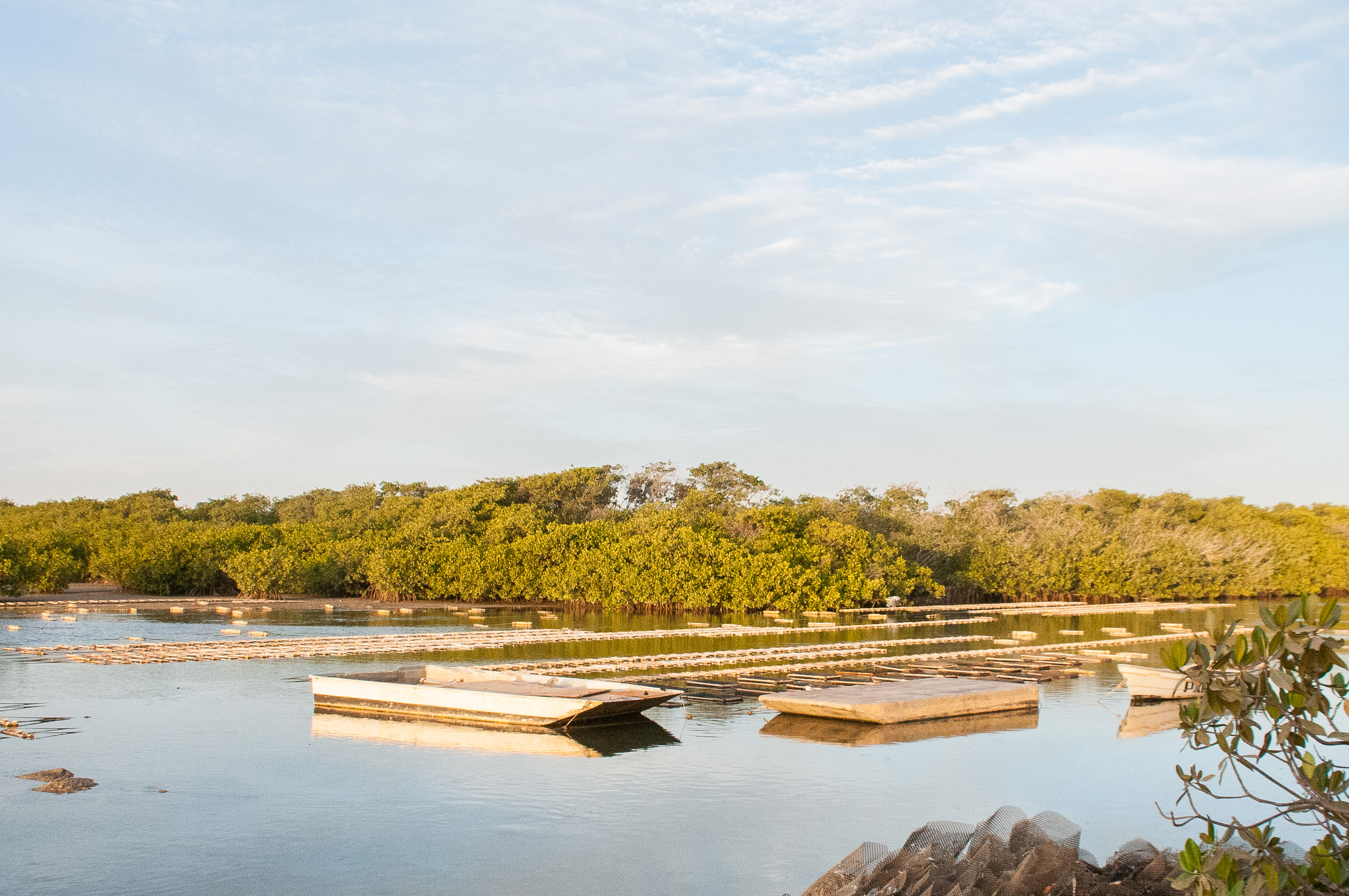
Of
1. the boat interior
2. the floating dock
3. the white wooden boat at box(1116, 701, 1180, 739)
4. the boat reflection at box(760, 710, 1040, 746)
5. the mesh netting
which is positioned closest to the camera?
the mesh netting

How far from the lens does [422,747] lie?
14.0 metres

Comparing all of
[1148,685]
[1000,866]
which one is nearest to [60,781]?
[1000,866]

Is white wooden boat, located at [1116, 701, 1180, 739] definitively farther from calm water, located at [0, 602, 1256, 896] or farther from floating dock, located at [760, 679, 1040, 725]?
floating dock, located at [760, 679, 1040, 725]

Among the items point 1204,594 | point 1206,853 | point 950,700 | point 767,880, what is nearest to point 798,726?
point 950,700

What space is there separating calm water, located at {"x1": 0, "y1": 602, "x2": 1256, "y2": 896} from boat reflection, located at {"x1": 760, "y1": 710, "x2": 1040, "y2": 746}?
57 mm

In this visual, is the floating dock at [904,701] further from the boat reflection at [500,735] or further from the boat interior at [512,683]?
the boat reflection at [500,735]

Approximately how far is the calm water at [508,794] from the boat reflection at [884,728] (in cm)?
6

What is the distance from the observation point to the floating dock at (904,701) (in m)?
15.4

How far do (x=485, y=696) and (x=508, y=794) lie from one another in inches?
146

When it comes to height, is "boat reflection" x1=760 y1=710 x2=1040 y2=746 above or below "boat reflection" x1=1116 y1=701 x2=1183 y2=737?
above

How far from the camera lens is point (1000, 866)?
7.25m

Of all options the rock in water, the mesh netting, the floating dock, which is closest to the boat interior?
the floating dock

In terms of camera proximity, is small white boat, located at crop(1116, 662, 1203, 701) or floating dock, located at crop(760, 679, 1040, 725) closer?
floating dock, located at crop(760, 679, 1040, 725)

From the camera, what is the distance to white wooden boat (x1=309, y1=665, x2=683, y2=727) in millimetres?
14578
